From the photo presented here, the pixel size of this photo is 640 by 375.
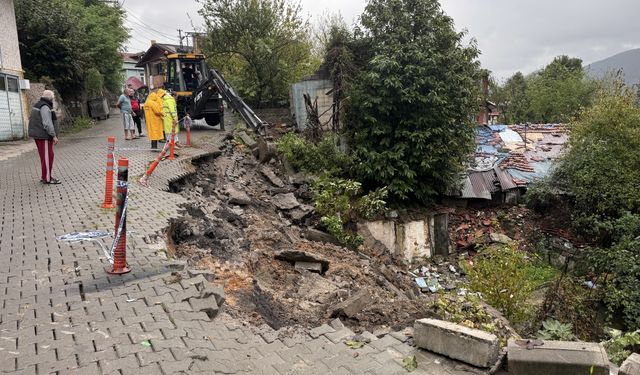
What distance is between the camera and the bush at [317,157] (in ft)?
43.9

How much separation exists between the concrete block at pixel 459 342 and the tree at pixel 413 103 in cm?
934

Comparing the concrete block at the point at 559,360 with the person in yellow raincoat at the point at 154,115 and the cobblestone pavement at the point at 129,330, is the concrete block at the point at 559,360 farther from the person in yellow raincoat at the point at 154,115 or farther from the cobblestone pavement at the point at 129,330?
the person in yellow raincoat at the point at 154,115

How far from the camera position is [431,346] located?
3727mm

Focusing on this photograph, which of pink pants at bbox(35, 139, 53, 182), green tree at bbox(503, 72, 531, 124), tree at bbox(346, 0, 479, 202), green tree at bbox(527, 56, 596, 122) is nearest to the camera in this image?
pink pants at bbox(35, 139, 53, 182)

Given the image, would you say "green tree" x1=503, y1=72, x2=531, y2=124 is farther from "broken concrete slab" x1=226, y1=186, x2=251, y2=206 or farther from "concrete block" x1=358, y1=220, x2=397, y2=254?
"broken concrete slab" x1=226, y1=186, x2=251, y2=206

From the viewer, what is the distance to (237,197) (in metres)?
10.0

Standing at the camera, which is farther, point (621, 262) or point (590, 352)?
point (621, 262)

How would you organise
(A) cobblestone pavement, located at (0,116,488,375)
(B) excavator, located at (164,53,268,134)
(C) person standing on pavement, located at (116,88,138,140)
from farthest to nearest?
(B) excavator, located at (164,53,268,134) → (C) person standing on pavement, located at (116,88,138,140) → (A) cobblestone pavement, located at (0,116,488,375)

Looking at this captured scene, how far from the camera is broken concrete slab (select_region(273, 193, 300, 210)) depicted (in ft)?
37.3

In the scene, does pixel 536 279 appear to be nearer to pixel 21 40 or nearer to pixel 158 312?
pixel 158 312

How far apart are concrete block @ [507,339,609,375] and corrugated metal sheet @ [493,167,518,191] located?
12.3 meters

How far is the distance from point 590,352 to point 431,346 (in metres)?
1.16

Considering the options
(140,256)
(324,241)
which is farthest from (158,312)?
(324,241)

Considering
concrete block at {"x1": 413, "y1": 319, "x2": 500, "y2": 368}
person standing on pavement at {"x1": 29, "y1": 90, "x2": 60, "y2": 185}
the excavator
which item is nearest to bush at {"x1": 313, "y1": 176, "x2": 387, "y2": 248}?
the excavator
